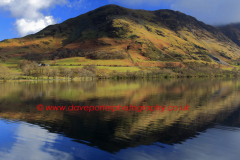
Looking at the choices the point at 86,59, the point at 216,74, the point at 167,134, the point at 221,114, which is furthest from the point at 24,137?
the point at 216,74

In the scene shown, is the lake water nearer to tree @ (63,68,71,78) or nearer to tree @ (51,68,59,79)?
tree @ (51,68,59,79)

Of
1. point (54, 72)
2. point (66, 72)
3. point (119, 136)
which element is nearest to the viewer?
point (119, 136)

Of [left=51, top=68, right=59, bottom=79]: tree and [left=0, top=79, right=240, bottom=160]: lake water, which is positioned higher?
[left=51, top=68, right=59, bottom=79]: tree

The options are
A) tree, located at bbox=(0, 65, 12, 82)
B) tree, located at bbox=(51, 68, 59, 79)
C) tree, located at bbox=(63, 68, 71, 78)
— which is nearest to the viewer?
tree, located at bbox=(0, 65, 12, 82)

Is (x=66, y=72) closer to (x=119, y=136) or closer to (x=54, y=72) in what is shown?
(x=54, y=72)

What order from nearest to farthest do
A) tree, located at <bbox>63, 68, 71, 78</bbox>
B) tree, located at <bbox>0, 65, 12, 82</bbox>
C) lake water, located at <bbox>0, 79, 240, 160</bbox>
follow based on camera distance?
lake water, located at <bbox>0, 79, 240, 160</bbox>
tree, located at <bbox>0, 65, 12, 82</bbox>
tree, located at <bbox>63, 68, 71, 78</bbox>

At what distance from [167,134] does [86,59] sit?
174 m

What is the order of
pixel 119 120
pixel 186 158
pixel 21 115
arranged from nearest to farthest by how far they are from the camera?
pixel 186 158, pixel 119 120, pixel 21 115

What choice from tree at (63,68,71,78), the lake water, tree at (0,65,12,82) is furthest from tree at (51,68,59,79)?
the lake water

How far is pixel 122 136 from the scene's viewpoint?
15414mm

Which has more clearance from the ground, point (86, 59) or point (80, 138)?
point (86, 59)

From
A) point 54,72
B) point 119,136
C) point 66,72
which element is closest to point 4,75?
point 54,72

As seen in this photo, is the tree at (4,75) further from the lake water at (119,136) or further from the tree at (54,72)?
the lake water at (119,136)

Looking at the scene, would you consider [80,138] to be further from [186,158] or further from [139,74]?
[139,74]
